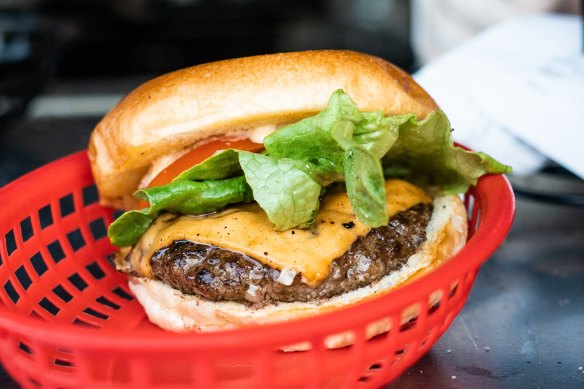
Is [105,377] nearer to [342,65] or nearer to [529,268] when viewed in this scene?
[342,65]

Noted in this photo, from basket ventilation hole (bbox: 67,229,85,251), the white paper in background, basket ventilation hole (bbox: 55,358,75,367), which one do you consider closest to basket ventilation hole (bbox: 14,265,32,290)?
basket ventilation hole (bbox: 67,229,85,251)

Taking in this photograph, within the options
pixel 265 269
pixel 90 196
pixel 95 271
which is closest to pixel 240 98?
pixel 265 269

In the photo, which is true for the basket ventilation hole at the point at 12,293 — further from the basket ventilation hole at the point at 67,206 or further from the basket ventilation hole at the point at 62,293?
the basket ventilation hole at the point at 67,206

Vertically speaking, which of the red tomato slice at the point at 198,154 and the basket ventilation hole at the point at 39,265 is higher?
the red tomato slice at the point at 198,154

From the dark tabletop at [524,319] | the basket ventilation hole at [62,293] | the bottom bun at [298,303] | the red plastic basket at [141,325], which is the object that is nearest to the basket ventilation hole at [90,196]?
the red plastic basket at [141,325]

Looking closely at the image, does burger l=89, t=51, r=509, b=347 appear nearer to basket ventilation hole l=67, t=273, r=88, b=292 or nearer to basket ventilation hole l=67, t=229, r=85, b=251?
basket ventilation hole l=67, t=273, r=88, b=292

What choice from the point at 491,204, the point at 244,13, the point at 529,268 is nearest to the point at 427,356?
the point at 491,204
